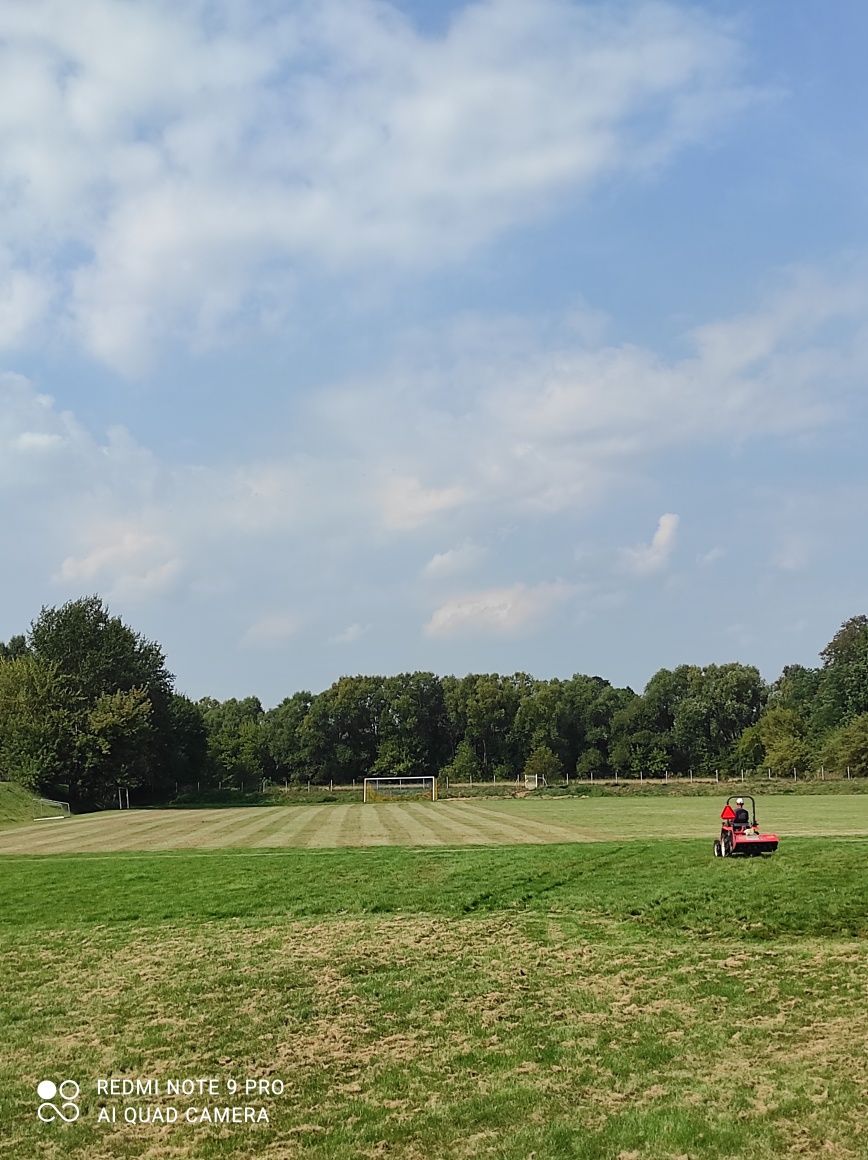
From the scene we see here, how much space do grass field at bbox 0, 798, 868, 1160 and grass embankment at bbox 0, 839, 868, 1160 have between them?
4 centimetres

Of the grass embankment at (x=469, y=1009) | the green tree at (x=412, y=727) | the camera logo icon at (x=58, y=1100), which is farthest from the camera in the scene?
the green tree at (x=412, y=727)

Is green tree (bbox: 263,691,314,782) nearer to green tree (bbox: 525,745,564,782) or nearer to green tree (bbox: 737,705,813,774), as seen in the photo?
green tree (bbox: 525,745,564,782)

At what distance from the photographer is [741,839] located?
21.0 meters

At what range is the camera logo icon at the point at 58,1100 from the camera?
8.86m

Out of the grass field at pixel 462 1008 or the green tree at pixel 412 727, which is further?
the green tree at pixel 412 727

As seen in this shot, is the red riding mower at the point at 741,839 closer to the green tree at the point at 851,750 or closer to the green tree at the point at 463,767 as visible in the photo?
the green tree at the point at 851,750

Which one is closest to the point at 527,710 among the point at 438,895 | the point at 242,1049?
the point at 438,895

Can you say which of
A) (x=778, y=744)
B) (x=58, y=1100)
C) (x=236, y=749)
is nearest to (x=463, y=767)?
(x=236, y=749)

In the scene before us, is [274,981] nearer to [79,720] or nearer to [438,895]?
[438,895]

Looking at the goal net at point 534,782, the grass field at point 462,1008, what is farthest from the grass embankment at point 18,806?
the goal net at point 534,782

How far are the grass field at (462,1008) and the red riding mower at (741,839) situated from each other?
0.53 metres

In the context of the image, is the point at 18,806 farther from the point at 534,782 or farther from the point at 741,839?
the point at 534,782

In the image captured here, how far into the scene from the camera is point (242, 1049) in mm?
10523

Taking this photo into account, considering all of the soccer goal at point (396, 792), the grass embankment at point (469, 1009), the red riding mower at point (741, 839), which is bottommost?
the soccer goal at point (396, 792)
